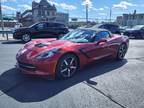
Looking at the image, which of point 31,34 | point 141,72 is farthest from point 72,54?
point 31,34

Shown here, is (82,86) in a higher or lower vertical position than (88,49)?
lower

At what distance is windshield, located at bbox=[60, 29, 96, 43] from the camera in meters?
6.31

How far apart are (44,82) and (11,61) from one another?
8.67ft

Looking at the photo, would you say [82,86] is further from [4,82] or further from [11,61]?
[11,61]

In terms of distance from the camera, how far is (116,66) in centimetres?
699

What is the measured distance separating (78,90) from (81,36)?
233 centimetres

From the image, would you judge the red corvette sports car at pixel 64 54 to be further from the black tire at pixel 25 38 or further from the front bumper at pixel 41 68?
the black tire at pixel 25 38

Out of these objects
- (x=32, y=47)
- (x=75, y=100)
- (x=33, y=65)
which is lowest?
(x=75, y=100)

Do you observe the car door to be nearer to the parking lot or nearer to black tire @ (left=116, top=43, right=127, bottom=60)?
the parking lot

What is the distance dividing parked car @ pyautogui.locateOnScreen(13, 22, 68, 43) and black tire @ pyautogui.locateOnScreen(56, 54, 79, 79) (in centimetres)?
924

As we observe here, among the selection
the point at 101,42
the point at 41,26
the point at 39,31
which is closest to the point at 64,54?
the point at 101,42

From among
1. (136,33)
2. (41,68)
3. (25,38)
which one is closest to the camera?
(41,68)

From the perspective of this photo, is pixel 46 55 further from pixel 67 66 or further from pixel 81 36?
pixel 81 36

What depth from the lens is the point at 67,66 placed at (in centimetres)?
550
